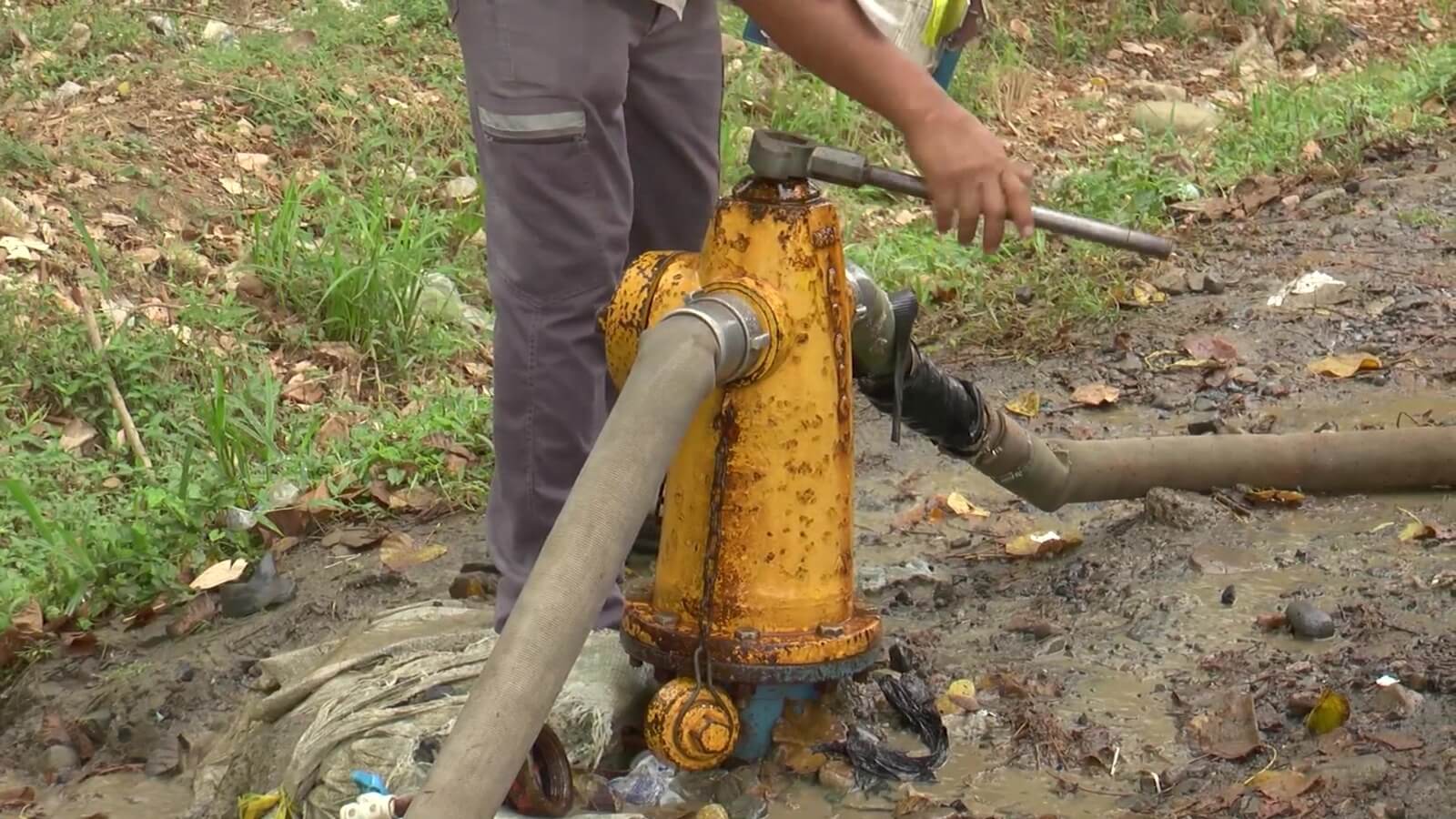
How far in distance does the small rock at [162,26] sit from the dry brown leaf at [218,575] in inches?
108

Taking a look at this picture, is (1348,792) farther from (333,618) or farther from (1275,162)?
(1275,162)

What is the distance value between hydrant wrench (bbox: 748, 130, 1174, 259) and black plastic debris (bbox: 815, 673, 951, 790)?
706mm

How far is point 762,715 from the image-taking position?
2.25m

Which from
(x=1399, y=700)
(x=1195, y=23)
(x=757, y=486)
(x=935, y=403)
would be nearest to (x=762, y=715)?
(x=757, y=486)

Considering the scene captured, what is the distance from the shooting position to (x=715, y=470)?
2.13 metres

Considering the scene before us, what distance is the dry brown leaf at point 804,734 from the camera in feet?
7.49

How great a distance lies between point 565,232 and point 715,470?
1.35ft

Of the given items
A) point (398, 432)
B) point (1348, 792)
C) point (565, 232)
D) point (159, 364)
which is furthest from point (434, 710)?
point (159, 364)

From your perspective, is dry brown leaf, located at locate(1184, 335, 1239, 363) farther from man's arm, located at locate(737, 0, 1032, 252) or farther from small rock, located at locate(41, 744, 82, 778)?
small rock, located at locate(41, 744, 82, 778)

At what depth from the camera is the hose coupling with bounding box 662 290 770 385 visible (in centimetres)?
196

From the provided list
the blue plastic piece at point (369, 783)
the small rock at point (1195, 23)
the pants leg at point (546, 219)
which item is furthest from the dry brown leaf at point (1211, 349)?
the small rock at point (1195, 23)

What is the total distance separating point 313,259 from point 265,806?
2143mm

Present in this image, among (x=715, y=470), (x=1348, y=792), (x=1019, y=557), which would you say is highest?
(x=715, y=470)

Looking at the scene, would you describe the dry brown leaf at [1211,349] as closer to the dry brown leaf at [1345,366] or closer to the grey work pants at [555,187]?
the dry brown leaf at [1345,366]
